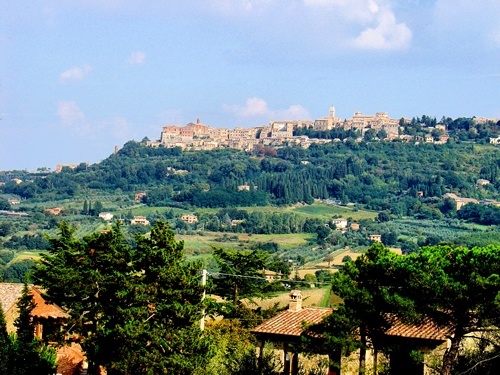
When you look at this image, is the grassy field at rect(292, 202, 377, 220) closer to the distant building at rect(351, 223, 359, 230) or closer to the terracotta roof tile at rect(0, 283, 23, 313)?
the distant building at rect(351, 223, 359, 230)

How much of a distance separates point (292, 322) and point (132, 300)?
152 inches

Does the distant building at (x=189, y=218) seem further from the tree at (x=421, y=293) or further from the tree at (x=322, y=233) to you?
the tree at (x=421, y=293)

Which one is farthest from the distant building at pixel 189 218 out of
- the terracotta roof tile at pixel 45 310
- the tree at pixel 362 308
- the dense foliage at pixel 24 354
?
the tree at pixel 362 308

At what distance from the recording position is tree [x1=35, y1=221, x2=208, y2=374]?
1881 cm

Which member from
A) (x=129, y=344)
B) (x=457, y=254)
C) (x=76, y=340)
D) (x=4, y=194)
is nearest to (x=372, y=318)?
(x=457, y=254)

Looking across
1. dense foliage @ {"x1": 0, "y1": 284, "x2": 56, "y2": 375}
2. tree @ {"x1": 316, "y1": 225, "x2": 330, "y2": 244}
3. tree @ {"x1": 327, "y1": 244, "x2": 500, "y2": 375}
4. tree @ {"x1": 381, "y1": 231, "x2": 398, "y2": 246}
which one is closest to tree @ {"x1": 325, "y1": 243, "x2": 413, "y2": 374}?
tree @ {"x1": 327, "y1": 244, "x2": 500, "y2": 375}

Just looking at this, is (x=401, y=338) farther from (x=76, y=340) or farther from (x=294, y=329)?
(x=76, y=340)

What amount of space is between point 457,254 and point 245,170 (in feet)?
477

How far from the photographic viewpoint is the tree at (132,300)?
18812 mm

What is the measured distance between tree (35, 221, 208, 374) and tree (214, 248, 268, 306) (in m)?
8.48

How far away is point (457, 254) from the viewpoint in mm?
16141

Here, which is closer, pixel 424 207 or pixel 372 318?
pixel 372 318

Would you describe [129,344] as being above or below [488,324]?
below

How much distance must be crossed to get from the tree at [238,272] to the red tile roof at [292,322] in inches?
345
